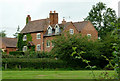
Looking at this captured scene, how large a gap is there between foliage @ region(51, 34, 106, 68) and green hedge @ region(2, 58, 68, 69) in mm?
1367

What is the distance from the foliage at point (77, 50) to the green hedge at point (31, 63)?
137 cm

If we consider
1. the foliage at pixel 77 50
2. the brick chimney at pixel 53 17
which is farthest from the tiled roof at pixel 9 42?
the foliage at pixel 77 50

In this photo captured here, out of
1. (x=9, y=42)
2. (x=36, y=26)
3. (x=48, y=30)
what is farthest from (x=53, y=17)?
(x=9, y=42)

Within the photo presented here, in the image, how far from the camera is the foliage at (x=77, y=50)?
38812mm

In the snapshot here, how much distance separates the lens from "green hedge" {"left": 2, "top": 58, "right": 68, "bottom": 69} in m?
33.9

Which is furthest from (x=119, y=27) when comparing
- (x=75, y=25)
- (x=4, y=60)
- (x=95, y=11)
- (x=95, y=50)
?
(x=95, y=11)

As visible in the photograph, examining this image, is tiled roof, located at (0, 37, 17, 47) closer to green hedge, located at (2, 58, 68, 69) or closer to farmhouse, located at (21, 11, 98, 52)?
farmhouse, located at (21, 11, 98, 52)

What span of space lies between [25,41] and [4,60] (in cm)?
2652

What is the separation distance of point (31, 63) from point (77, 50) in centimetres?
726

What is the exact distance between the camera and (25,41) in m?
60.2

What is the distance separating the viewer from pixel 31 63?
35.7 metres

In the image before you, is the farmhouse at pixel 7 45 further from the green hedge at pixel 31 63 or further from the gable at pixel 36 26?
the green hedge at pixel 31 63

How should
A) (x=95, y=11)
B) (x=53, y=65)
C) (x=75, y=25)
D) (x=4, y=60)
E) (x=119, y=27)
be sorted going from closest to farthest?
(x=119, y=27), (x=4, y=60), (x=53, y=65), (x=75, y=25), (x=95, y=11)

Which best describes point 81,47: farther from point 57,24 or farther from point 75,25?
point 75,25
